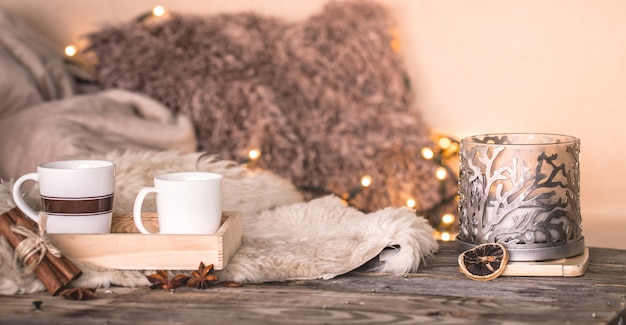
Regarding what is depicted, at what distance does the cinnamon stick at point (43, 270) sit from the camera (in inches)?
35.3

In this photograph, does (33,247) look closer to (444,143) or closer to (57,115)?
(57,115)

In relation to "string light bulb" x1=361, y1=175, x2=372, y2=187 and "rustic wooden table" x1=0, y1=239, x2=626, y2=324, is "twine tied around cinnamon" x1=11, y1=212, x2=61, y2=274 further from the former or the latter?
"string light bulb" x1=361, y1=175, x2=372, y2=187

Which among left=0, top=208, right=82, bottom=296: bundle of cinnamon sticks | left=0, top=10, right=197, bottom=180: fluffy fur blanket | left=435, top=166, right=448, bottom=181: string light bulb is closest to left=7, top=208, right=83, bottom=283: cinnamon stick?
left=0, top=208, right=82, bottom=296: bundle of cinnamon sticks

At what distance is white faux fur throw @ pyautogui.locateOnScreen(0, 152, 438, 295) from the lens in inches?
37.0

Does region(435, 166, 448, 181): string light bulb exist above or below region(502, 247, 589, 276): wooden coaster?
below

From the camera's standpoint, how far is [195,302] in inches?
34.1

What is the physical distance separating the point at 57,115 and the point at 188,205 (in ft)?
3.43

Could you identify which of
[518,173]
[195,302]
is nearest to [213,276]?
[195,302]

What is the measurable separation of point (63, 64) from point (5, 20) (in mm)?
203

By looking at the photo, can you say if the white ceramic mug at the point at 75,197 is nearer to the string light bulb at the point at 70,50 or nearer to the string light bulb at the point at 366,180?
the string light bulb at the point at 366,180

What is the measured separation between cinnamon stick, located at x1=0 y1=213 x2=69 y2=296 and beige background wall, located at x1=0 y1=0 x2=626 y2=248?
1.33 metres

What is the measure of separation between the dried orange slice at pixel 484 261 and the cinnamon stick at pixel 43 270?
485mm

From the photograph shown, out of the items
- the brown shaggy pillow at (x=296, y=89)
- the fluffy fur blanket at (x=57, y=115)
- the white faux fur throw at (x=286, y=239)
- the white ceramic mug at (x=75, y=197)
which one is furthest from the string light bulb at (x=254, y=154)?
the white ceramic mug at (x=75, y=197)

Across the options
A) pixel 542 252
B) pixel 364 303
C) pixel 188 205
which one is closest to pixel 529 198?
pixel 542 252
